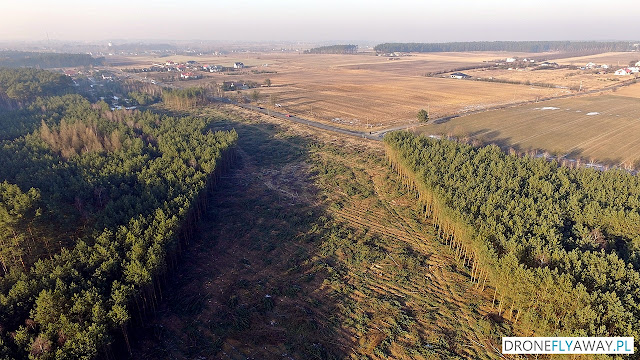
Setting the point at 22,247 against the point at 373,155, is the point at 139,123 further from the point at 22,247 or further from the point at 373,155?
the point at 373,155

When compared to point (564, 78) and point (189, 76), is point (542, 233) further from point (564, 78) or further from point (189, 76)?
point (189, 76)

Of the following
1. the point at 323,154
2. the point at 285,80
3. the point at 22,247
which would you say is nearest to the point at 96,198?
the point at 22,247

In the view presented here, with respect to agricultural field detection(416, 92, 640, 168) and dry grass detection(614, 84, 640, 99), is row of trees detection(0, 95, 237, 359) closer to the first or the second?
agricultural field detection(416, 92, 640, 168)

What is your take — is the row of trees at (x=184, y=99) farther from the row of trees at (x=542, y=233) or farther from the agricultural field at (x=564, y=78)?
the agricultural field at (x=564, y=78)

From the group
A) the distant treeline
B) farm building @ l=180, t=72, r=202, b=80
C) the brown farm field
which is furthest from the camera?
farm building @ l=180, t=72, r=202, b=80

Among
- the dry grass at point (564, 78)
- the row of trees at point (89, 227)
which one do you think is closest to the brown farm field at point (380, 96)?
the dry grass at point (564, 78)

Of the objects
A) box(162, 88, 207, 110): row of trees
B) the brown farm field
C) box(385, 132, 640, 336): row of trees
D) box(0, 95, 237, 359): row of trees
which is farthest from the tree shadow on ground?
box(162, 88, 207, 110): row of trees

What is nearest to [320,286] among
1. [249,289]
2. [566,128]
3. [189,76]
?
[249,289]
